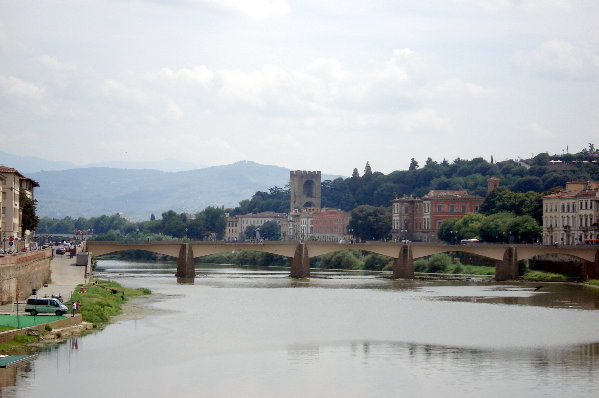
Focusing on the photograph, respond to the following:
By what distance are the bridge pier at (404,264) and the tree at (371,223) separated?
76230mm

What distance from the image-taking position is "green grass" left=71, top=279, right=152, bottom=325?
56938 millimetres

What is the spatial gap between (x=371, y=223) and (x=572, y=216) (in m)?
67.8

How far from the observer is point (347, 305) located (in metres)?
73.6

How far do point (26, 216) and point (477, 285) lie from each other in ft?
122

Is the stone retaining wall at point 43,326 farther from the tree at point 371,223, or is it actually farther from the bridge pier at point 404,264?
the tree at point 371,223

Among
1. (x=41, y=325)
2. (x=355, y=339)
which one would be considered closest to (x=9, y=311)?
(x=41, y=325)

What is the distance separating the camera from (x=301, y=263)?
352 ft

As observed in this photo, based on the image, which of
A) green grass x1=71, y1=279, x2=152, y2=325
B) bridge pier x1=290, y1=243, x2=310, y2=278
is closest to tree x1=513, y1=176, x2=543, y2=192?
bridge pier x1=290, y1=243, x2=310, y2=278

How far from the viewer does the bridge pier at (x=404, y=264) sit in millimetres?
106250

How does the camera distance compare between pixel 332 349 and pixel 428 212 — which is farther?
pixel 428 212

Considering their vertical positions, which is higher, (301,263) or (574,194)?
(574,194)

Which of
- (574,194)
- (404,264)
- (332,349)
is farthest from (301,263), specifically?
(332,349)

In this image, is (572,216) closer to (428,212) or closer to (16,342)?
(428,212)

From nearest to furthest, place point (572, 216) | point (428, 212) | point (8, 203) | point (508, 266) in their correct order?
point (8, 203)
point (508, 266)
point (572, 216)
point (428, 212)
